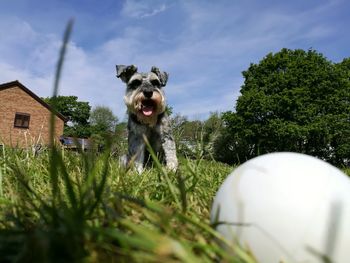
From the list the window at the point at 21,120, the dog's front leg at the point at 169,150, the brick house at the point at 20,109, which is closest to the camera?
the dog's front leg at the point at 169,150

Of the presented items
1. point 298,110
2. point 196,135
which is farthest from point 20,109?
point 196,135

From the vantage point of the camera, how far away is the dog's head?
7.94m

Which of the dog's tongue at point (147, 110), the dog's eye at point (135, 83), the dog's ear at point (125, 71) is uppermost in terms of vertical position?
the dog's ear at point (125, 71)

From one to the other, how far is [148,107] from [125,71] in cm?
126

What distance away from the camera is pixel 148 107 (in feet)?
25.9

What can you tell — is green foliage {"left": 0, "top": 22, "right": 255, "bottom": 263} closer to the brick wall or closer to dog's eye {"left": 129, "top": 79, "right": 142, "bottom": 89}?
dog's eye {"left": 129, "top": 79, "right": 142, "bottom": 89}

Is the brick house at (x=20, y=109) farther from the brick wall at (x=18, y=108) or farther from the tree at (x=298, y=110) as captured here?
the tree at (x=298, y=110)

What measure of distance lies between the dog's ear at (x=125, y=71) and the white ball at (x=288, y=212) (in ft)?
21.3

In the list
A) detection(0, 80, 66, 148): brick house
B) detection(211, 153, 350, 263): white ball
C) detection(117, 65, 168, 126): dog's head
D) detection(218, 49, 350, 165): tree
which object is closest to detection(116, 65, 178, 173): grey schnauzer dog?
detection(117, 65, 168, 126): dog's head

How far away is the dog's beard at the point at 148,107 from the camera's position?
7891 millimetres

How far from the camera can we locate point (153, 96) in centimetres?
802

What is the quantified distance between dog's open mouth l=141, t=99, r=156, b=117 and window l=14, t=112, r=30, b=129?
5676 cm

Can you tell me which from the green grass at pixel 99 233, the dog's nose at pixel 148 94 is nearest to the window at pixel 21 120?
the dog's nose at pixel 148 94

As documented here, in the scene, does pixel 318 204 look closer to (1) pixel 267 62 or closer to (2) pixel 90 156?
(2) pixel 90 156
